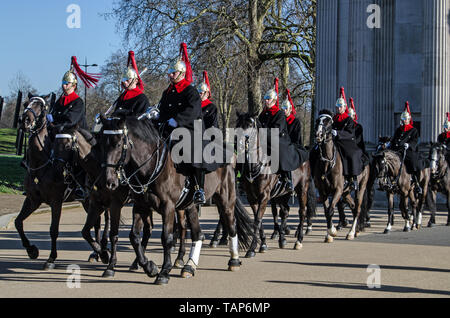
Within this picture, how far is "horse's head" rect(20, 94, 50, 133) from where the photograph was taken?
36.6 ft

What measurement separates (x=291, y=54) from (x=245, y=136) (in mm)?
23861

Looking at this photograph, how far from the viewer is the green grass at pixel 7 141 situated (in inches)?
2491

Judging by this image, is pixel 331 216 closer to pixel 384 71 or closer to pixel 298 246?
pixel 298 246

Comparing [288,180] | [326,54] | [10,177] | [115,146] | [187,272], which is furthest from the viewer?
[10,177]

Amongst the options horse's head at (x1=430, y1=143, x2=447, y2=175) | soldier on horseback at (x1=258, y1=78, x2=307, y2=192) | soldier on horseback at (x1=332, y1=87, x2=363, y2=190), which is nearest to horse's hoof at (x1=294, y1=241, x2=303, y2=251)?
soldier on horseback at (x1=258, y1=78, x2=307, y2=192)

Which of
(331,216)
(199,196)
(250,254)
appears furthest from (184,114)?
(331,216)

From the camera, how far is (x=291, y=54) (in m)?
35.5

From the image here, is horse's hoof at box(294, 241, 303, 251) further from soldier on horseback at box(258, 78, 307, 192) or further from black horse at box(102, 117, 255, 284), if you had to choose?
black horse at box(102, 117, 255, 284)

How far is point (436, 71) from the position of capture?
2644 cm

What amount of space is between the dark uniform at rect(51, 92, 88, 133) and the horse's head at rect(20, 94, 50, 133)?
0.28m

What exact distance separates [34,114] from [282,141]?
4.72 metres

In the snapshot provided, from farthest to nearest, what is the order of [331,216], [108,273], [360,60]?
1. [360,60]
2. [331,216]
3. [108,273]

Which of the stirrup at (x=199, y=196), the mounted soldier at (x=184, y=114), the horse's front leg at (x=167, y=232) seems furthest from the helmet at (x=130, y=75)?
the horse's front leg at (x=167, y=232)

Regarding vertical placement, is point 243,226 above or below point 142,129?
below
